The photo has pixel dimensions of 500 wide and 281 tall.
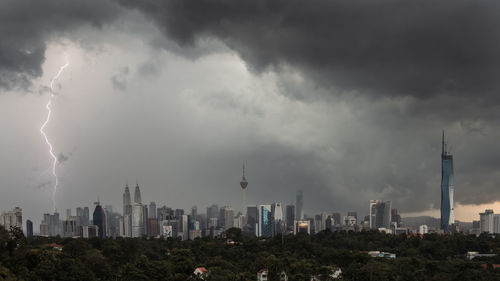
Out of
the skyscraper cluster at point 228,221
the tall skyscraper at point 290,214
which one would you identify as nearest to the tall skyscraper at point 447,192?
the skyscraper cluster at point 228,221

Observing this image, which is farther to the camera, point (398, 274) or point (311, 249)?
point (311, 249)

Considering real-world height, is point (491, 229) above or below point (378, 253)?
below

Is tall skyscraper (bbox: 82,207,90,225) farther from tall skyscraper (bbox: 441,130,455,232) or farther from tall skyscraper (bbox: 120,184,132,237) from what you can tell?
tall skyscraper (bbox: 441,130,455,232)

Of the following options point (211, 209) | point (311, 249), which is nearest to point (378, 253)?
point (311, 249)

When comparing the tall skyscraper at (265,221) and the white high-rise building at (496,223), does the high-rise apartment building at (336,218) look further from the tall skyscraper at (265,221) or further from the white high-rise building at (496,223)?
the white high-rise building at (496,223)

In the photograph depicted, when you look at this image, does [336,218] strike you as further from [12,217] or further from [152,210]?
[12,217]

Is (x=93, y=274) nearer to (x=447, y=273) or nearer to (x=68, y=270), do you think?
(x=68, y=270)

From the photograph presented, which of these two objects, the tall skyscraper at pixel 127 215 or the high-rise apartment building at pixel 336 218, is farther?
the high-rise apartment building at pixel 336 218
